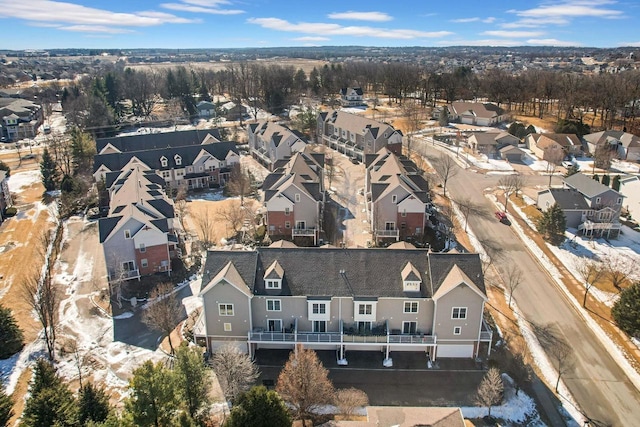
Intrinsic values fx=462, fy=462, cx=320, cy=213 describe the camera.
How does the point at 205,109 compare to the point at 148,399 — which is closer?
the point at 148,399

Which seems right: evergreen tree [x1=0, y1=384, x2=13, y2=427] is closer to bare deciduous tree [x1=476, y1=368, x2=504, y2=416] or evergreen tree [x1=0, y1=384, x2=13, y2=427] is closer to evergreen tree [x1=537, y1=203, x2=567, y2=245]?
bare deciduous tree [x1=476, y1=368, x2=504, y2=416]

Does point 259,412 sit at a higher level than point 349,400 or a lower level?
higher

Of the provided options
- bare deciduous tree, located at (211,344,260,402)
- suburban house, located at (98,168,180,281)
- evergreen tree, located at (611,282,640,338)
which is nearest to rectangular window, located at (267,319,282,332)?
bare deciduous tree, located at (211,344,260,402)

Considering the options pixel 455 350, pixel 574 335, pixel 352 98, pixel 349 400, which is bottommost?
pixel 574 335

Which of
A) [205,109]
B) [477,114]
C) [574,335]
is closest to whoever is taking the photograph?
[574,335]

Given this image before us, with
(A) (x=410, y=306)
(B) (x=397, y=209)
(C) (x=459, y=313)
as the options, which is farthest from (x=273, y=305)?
(B) (x=397, y=209)

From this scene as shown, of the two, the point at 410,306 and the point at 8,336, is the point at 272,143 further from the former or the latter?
the point at 8,336

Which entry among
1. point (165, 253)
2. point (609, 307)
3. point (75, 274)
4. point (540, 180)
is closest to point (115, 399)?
point (165, 253)

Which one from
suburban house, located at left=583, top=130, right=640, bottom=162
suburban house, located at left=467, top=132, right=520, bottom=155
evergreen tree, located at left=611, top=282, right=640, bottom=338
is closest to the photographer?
evergreen tree, located at left=611, top=282, right=640, bottom=338
